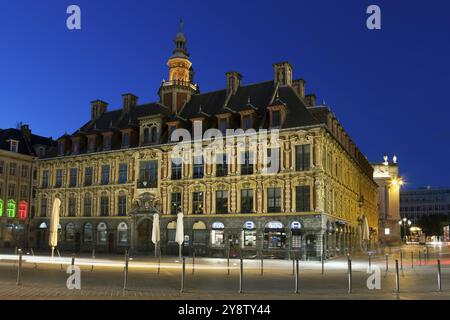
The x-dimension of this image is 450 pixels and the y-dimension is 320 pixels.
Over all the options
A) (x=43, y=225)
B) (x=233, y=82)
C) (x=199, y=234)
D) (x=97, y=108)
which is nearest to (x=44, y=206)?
(x=43, y=225)

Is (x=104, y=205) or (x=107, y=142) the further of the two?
(x=107, y=142)

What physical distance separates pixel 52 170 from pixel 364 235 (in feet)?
125

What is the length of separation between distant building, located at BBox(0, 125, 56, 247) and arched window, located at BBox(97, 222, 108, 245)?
45.5 ft

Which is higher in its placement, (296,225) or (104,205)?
(104,205)

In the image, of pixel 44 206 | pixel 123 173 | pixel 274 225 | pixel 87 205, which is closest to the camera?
pixel 274 225

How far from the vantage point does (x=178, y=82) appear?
184 feet

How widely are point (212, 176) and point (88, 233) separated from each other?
17628 mm

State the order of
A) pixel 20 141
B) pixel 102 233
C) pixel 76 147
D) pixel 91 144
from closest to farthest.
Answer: pixel 102 233, pixel 91 144, pixel 76 147, pixel 20 141

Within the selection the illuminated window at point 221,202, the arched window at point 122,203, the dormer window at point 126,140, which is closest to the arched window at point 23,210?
the arched window at point 122,203

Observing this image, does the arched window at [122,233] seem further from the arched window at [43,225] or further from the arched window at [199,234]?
the arched window at [43,225]

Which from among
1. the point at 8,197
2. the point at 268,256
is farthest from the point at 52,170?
the point at 268,256

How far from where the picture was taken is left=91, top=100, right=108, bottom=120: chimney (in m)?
62.9

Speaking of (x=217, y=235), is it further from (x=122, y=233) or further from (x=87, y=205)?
(x=87, y=205)

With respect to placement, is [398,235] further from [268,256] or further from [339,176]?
[268,256]
